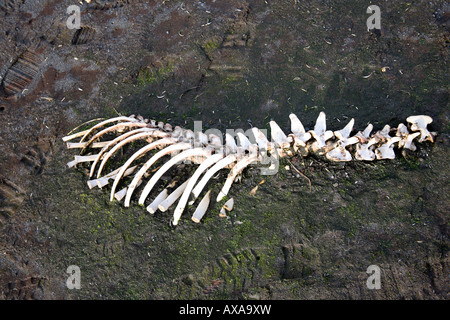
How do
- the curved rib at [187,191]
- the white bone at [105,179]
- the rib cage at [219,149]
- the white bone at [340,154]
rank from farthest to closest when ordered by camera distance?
the white bone at [105,179] → the white bone at [340,154] → the rib cage at [219,149] → the curved rib at [187,191]

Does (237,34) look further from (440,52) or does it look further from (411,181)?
(411,181)

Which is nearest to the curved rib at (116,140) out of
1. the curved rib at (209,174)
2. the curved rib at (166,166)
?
the curved rib at (166,166)

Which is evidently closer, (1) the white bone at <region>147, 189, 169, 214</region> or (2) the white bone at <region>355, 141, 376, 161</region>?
(1) the white bone at <region>147, 189, 169, 214</region>

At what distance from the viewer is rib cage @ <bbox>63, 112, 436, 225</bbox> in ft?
15.1

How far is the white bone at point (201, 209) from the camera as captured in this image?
4.53 metres

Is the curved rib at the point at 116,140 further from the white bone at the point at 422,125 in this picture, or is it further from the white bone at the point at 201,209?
the white bone at the point at 422,125

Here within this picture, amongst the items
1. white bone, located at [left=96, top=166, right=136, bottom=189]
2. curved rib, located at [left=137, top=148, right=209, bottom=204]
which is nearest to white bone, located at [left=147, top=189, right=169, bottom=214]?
curved rib, located at [left=137, top=148, right=209, bottom=204]

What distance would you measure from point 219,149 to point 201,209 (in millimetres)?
716

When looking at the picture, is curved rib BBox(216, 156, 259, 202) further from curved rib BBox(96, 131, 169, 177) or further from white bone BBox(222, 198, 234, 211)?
curved rib BBox(96, 131, 169, 177)

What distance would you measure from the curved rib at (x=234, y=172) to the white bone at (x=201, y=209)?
127 millimetres

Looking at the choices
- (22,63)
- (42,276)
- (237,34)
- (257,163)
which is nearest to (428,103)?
(257,163)

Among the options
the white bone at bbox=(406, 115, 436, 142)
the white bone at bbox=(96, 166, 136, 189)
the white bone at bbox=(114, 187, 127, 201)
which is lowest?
the white bone at bbox=(114, 187, 127, 201)

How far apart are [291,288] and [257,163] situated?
1.49 meters

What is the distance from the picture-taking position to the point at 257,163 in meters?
4.89
